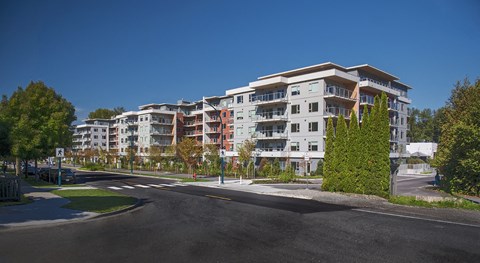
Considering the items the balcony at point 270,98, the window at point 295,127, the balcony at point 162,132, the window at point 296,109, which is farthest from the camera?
the balcony at point 162,132

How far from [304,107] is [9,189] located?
39.8 m

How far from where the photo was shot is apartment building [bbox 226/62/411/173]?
48.1m

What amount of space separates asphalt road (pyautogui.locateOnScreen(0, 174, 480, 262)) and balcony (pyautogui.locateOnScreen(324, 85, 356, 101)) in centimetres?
3452

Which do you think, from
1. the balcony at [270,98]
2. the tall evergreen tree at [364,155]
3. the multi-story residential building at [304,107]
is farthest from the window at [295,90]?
the tall evergreen tree at [364,155]

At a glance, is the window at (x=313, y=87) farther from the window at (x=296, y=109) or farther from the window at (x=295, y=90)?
the window at (x=296, y=109)

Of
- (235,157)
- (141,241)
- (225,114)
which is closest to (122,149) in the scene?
(225,114)

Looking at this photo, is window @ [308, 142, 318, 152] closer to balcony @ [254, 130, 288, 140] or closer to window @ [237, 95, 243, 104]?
balcony @ [254, 130, 288, 140]

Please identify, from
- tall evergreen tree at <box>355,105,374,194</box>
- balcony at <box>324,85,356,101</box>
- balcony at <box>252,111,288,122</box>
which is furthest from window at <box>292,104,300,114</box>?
tall evergreen tree at <box>355,105,374,194</box>

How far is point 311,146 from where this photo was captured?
48.7 meters

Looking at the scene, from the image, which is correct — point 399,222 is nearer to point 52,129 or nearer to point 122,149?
point 52,129

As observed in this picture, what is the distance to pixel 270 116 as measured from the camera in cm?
5453

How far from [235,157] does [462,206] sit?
4412 cm

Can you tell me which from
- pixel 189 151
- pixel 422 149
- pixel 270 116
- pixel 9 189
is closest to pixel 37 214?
pixel 9 189

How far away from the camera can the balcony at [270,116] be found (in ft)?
171
